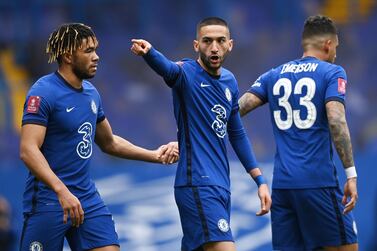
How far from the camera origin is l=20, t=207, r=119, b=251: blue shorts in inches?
261

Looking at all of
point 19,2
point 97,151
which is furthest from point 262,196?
point 19,2

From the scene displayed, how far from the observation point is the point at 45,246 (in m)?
6.62

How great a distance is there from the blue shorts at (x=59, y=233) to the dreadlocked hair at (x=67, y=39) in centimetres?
112

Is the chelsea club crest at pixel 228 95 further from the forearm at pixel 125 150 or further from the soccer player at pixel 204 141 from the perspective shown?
the forearm at pixel 125 150

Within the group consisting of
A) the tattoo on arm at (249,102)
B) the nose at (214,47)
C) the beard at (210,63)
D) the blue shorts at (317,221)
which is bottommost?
the blue shorts at (317,221)

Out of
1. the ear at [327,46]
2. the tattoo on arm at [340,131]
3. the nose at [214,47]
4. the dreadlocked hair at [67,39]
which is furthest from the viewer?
the ear at [327,46]

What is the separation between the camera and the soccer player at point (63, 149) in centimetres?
655

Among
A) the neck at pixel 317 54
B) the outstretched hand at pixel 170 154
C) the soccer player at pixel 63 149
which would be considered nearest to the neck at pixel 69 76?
the soccer player at pixel 63 149

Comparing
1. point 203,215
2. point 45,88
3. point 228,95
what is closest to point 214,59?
point 228,95

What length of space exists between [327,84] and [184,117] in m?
1.25

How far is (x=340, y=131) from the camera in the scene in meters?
7.36

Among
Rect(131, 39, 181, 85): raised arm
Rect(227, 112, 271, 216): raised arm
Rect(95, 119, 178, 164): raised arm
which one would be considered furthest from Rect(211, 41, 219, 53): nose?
Rect(95, 119, 178, 164): raised arm

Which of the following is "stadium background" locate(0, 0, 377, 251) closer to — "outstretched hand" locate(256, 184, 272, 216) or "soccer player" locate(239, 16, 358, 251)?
"soccer player" locate(239, 16, 358, 251)

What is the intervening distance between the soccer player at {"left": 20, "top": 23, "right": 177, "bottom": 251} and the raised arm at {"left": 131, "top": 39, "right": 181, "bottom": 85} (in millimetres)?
373
